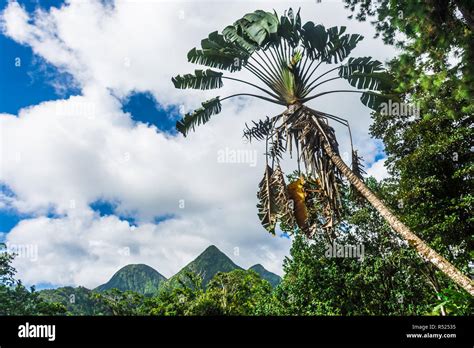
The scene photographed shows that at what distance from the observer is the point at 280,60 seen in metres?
8.72

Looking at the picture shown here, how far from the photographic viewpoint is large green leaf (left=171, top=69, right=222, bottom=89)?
984cm

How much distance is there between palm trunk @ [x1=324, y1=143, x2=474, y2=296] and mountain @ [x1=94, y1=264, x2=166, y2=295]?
532 ft

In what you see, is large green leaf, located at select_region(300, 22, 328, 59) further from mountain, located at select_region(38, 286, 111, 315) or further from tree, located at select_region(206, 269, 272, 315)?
mountain, located at select_region(38, 286, 111, 315)

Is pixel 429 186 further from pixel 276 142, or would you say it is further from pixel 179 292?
pixel 179 292

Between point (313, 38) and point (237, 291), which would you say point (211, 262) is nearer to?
point (237, 291)

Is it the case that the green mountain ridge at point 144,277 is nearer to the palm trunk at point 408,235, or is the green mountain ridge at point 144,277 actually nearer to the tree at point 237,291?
the tree at point 237,291

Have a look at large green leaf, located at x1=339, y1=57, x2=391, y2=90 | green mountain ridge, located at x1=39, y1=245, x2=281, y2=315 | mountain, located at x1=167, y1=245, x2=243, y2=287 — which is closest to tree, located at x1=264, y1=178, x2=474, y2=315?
large green leaf, located at x1=339, y1=57, x2=391, y2=90

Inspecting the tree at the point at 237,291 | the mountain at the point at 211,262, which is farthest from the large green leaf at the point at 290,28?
the mountain at the point at 211,262

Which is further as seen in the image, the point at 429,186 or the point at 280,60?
the point at 429,186

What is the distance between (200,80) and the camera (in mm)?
10000

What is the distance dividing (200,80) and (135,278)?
17860cm
